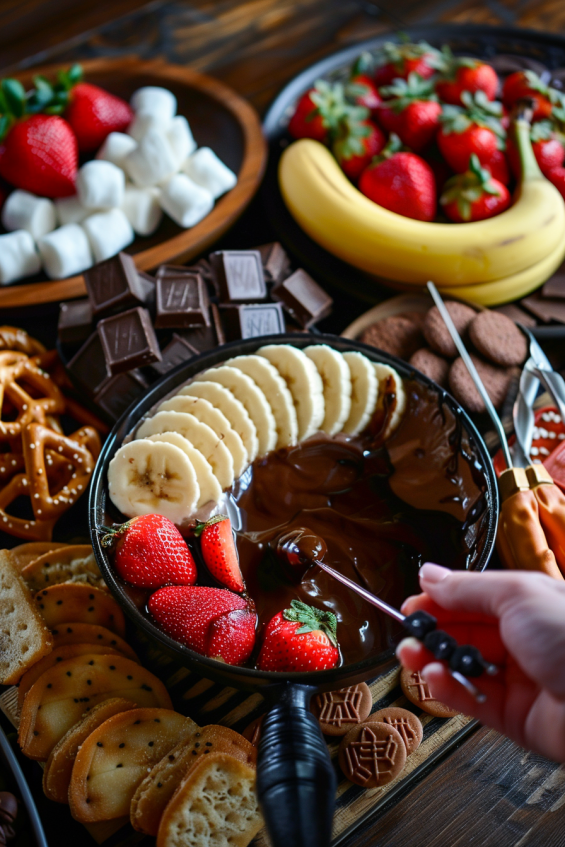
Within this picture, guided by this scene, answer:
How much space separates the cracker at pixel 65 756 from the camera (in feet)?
3.44

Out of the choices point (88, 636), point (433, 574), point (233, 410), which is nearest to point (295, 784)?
point (433, 574)

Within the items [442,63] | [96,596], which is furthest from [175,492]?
[442,63]

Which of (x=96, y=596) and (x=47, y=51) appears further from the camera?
(x=47, y=51)

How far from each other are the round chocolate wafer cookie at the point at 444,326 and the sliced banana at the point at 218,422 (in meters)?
0.56

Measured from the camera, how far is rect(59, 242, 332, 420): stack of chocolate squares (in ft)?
4.64

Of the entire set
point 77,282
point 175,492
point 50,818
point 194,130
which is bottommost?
point 50,818

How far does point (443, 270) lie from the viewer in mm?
1601

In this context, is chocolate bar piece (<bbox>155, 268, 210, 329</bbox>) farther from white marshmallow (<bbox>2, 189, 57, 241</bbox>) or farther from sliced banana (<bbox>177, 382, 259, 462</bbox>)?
white marshmallow (<bbox>2, 189, 57, 241</bbox>)

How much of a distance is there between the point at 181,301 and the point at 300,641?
821 millimetres

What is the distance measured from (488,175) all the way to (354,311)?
19.2 inches

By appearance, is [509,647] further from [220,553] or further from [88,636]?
[88,636]

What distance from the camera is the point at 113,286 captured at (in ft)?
4.84

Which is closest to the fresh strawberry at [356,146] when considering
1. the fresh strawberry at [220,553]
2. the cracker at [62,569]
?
the fresh strawberry at [220,553]

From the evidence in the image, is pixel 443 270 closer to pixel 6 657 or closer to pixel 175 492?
pixel 175 492
